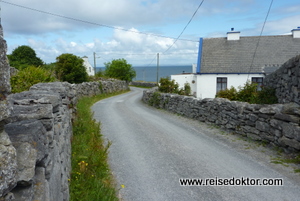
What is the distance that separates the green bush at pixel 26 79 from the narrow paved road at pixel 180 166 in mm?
3219

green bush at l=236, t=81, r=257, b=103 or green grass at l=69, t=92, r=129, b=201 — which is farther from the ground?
green bush at l=236, t=81, r=257, b=103

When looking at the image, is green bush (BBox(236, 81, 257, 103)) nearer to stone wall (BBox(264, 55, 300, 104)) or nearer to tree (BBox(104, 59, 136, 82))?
stone wall (BBox(264, 55, 300, 104))

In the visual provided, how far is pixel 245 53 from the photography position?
2873 centimetres

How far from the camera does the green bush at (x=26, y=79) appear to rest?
8.43 metres

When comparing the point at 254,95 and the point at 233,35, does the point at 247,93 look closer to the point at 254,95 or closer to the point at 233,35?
the point at 254,95

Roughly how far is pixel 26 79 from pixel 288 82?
31.9ft

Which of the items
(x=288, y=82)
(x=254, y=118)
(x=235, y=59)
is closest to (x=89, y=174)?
(x=254, y=118)

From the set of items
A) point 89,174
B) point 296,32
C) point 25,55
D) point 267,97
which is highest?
point 296,32

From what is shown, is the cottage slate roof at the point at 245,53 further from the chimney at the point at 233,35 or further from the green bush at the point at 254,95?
the green bush at the point at 254,95

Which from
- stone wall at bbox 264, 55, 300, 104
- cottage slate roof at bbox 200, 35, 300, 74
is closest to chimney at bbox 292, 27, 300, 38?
cottage slate roof at bbox 200, 35, 300, 74

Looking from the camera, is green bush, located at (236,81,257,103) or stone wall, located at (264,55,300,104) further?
green bush, located at (236,81,257,103)

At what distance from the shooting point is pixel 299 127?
6938 millimetres

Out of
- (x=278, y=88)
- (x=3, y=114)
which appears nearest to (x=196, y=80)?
(x=278, y=88)

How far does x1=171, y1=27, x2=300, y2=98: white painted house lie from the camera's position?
1047 inches
